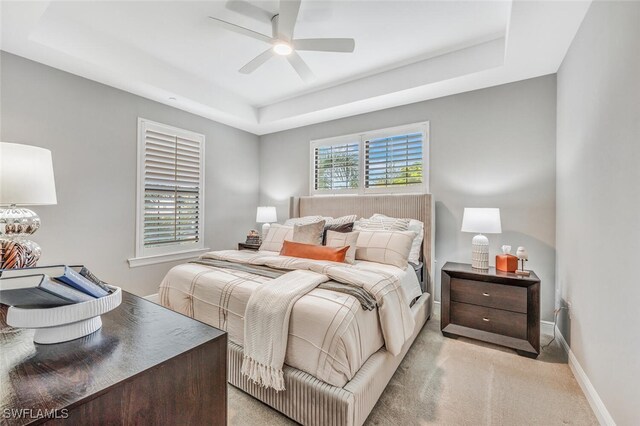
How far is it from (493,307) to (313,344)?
5.92 ft

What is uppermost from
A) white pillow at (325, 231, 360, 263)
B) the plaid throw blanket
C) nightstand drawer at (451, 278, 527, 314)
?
white pillow at (325, 231, 360, 263)

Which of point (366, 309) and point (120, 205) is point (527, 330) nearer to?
point (366, 309)

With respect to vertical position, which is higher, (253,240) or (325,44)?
(325,44)

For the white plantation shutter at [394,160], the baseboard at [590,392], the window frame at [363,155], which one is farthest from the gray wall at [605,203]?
the white plantation shutter at [394,160]

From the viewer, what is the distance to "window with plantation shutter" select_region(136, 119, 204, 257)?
11.1ft

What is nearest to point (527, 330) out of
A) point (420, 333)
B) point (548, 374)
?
point (548, 374)

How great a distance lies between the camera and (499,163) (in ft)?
9.72

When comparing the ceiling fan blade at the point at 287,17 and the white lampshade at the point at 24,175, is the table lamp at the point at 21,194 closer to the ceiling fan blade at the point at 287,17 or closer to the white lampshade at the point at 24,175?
the white lampshade at the point at 24,175

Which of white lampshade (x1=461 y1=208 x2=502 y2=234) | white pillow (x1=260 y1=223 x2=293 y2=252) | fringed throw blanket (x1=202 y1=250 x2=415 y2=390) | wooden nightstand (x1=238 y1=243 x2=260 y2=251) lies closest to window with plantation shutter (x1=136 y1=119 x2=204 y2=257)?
wooden nightstand (x1=238 y1=243 x2=260 y2=251)

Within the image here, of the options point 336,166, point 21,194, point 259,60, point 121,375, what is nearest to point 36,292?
point 121,375

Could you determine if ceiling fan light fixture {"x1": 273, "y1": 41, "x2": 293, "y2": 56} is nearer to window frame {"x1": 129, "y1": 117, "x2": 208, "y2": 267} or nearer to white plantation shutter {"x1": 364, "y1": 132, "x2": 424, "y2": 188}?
white plantation shutter {"x1": 364, "y1": 132, "x2": 424, "y2": 188}

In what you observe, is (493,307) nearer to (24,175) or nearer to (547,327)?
(547,327)

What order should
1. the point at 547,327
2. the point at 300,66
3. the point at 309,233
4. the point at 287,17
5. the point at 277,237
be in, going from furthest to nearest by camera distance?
the point at 277,237
the point at 309,233
the point at 547,327
the point at 300,66
the point at 287,17

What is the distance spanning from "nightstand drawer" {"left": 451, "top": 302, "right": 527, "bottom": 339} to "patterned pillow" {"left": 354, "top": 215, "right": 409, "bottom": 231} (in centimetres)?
90
